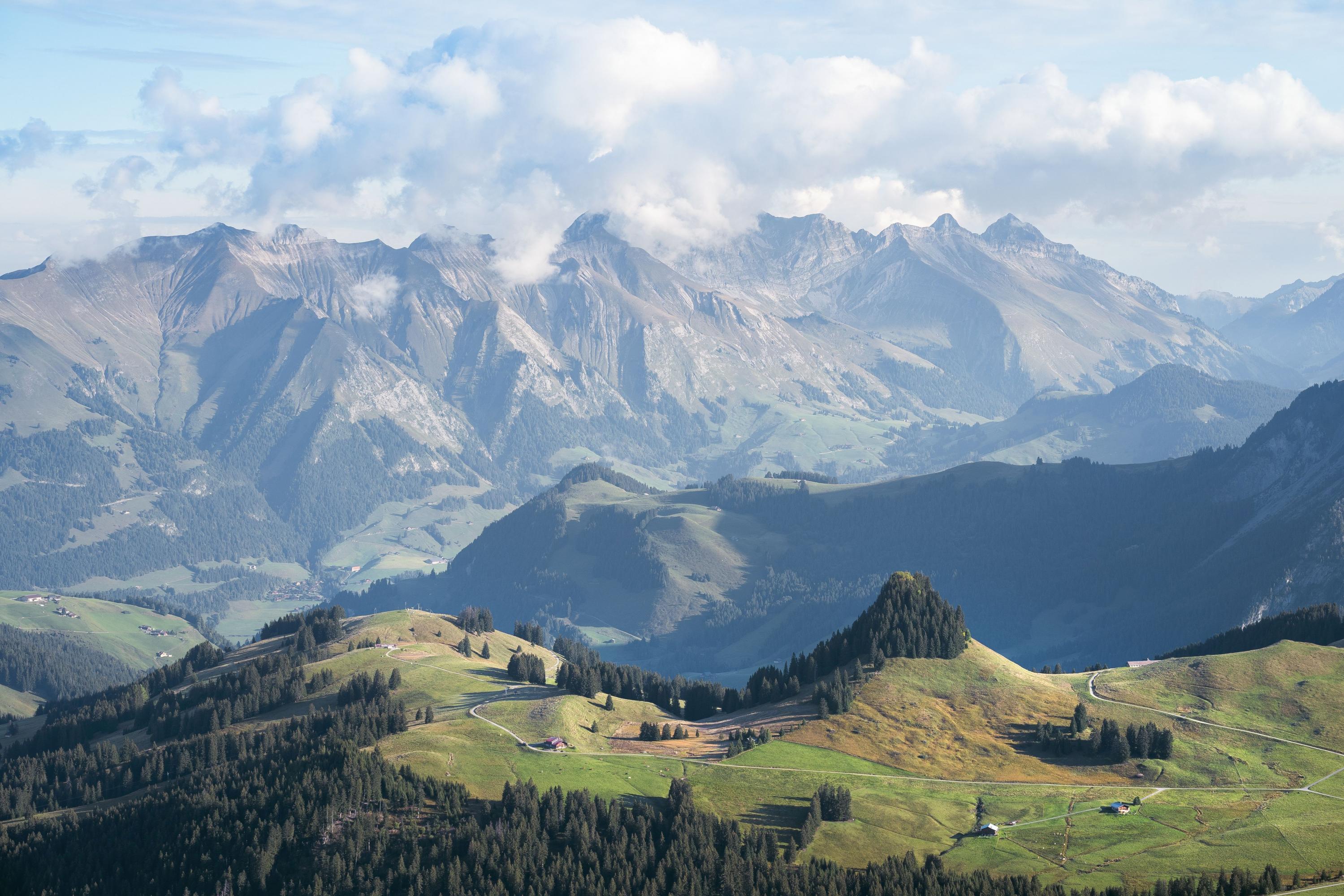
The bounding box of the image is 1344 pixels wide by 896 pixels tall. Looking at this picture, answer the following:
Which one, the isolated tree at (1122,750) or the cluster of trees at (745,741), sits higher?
the cluster of trees at (745,741)

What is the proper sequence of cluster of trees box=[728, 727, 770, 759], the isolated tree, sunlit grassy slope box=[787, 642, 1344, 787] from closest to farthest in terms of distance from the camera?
1. sunlit grassy slope box=[787, 642, 1344, 787]
2. the isolated tree
3. cluster of trees box=[728, 727, 770, 759]

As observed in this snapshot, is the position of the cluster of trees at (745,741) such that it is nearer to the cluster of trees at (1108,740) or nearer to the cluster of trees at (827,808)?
the cluster of trees at (827,808)

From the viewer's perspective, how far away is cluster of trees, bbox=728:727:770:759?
19150 cm

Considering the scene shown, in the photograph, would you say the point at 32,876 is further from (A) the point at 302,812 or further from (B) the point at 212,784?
(A) the point at 302,812

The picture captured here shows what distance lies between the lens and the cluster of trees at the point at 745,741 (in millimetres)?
191500

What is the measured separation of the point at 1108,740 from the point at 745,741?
53.2 metres

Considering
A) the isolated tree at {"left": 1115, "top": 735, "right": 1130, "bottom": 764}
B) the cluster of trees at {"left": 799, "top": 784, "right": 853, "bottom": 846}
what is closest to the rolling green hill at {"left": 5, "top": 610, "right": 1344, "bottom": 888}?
the cluster of trees at {"left": 799, "top": 784, "right": 853, "bottom": 846}

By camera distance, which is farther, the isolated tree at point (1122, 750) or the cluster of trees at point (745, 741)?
the cluster of trees at point (745, 741)

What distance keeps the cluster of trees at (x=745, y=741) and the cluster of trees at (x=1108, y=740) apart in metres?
40.9

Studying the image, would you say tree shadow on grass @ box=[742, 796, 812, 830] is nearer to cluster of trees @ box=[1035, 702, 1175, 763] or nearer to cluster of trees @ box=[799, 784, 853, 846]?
cluster of trees @ box=[799, 784, 853, 846]

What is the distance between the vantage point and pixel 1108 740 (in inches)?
7298

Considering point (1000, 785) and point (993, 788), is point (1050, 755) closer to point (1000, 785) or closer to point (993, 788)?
point (1000, 785)

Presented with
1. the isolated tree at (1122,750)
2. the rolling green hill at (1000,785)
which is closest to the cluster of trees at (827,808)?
the rolling green hill at (1000,785)

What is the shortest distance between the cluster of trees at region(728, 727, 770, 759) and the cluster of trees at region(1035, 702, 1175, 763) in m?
40.9
